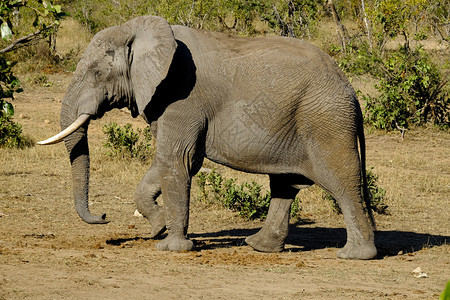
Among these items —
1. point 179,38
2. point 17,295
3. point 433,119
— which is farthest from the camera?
point 433,119

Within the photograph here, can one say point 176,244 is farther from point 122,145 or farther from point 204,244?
point 122,145

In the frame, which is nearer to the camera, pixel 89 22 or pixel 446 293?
pixel 446 293

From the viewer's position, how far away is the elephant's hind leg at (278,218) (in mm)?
7504

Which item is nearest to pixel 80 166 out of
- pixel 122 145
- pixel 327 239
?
pixel 327 239

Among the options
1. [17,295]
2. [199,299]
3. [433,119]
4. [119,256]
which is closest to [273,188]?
[119,256]

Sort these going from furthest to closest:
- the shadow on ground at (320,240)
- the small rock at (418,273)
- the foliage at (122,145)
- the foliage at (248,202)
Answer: the foliage at (122,145) → the foliage at (248,202) → the shadow on ground at (320,240) → the small rock at (418,273)

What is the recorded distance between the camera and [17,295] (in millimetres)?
4961

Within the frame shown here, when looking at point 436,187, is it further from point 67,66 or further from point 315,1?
point 67,66

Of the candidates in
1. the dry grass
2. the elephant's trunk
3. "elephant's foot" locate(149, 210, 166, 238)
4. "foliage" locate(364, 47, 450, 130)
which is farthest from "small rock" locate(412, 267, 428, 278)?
"foliage" locate(364, 47, 450, 130)

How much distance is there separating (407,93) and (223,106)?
8.20 meters

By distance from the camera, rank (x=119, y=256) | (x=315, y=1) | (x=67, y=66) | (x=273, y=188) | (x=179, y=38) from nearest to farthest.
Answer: (x=119, y=256) < (x=179, y=38) < (x=273, y=188) < (x=315, y=1) < (x=67, y=66)

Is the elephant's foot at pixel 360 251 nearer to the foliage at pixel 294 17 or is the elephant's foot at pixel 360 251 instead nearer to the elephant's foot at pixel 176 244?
the elephant's foot at pixel 176 244

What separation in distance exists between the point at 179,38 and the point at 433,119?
855cm

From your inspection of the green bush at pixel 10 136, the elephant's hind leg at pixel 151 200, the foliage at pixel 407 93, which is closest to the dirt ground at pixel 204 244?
the elephant's hind leg at pixel 151 200
